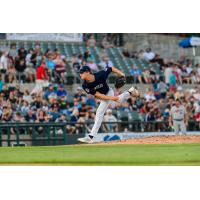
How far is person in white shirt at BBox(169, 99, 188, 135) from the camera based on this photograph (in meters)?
20.4

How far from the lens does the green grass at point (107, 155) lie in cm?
1396

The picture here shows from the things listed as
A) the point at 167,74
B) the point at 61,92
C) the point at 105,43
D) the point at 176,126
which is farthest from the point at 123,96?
the point at 105,43

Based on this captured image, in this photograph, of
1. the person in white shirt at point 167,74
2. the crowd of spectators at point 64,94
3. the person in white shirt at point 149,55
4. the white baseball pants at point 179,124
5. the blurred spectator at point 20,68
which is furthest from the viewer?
the person in white shirt at point 149,55

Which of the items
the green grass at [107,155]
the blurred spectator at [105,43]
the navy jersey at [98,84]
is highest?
the blurred spectator at [105,43]

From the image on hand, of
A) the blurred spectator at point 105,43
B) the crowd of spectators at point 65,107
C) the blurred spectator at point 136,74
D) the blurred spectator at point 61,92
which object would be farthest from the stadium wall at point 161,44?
the blurred spectator at point 61,92

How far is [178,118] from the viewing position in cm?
2045

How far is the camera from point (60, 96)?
20172 mm

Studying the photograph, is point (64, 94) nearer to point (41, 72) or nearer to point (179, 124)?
point (41, 72)

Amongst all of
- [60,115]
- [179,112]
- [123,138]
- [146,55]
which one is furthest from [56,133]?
[146,55]

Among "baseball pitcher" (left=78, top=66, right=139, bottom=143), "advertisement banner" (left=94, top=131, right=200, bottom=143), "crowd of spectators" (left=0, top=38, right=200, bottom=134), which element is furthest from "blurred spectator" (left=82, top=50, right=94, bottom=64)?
"baseball pitcher" (left=78, top=66, right=139, bottom=143)

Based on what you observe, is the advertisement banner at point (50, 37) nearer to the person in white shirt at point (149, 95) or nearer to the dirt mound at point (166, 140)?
the person in white shirt at point (149, 95)

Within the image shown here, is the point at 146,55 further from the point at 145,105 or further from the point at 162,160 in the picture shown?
the point at 162,160

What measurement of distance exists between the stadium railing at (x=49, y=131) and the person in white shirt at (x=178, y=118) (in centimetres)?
22

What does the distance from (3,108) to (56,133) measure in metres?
1.47
